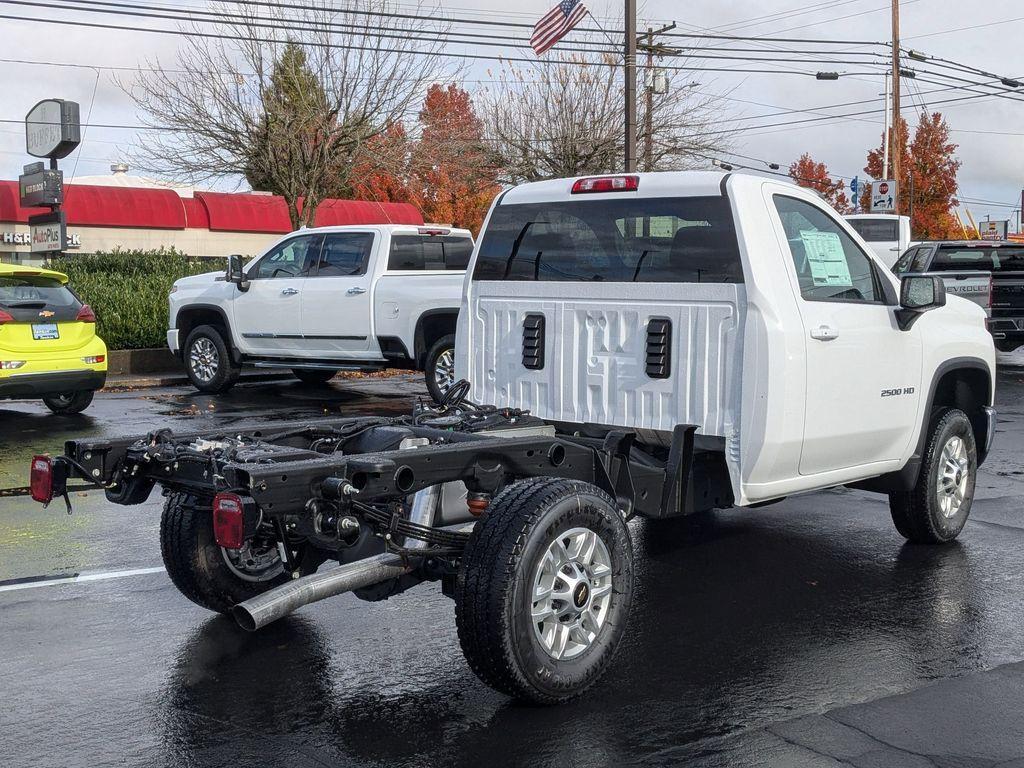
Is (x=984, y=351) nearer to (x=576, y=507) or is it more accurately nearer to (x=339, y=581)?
(x=576, y=507)

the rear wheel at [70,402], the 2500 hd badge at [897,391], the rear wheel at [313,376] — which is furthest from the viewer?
the rear wheel at [313,376]

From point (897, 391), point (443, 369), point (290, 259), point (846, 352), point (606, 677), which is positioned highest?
point (290, 259)

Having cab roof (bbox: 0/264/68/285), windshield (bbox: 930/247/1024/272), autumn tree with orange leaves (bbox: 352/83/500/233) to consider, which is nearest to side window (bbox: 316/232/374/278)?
cab roof (bbox: 0/264/68/285)

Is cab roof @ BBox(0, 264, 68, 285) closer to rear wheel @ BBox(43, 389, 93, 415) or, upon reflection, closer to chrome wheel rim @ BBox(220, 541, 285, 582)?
rear wheel @ BBox(43, 389, 93, 415)

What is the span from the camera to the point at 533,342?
6230 mm

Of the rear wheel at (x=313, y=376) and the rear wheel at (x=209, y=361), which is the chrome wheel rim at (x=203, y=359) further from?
the rear wheel at (x=313, y=376)

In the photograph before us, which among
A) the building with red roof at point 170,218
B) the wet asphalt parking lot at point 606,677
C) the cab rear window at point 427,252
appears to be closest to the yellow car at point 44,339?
the cab rear window at point 427,252

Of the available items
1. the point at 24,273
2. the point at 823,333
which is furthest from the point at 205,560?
the point at 24,273

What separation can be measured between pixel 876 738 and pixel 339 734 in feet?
6.26

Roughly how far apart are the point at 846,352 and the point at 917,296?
0.66 metres

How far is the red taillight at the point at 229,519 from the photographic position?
4.05 meters

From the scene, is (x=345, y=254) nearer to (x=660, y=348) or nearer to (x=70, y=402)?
(x=70, y=402)

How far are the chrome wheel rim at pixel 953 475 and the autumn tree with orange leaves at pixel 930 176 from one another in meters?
47.8

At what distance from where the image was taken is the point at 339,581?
14.8ft
